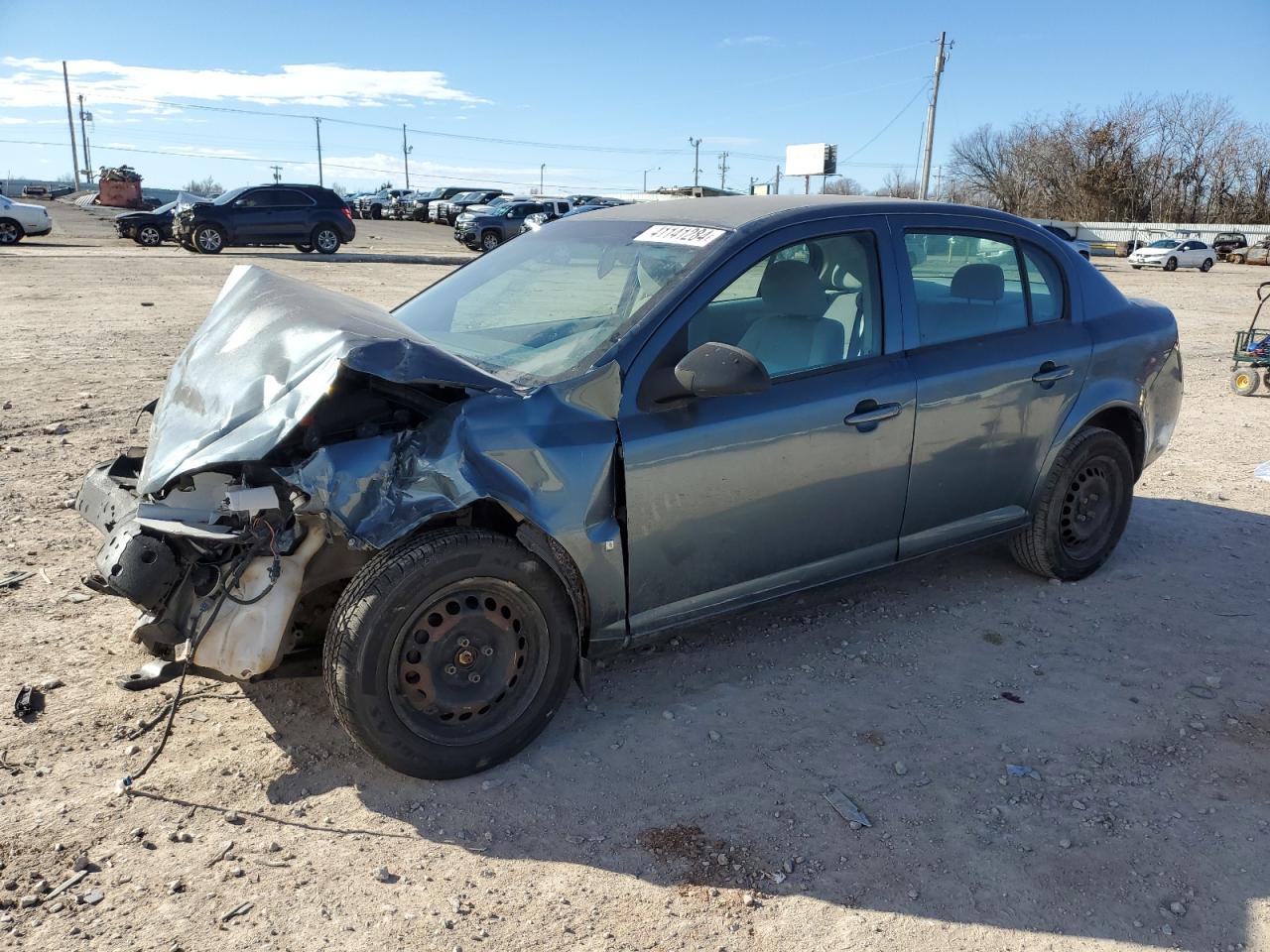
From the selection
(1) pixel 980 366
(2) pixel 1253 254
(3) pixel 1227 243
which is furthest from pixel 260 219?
(3) pixel 1227 243

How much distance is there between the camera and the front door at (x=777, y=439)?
3.33 m

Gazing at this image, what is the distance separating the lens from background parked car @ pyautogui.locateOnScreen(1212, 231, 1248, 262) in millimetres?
46438

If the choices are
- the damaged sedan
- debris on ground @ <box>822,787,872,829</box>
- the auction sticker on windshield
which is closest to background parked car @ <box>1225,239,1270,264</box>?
the damaged sedan

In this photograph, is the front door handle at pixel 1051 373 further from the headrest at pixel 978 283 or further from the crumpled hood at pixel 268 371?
the crumpled hood at pixel 268 371

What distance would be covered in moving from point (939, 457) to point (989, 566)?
1.30 metres

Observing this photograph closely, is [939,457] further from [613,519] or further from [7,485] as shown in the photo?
[7,485]

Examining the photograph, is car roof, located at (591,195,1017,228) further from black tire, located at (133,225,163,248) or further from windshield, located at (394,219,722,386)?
black tire, located at (133,225,163,248)

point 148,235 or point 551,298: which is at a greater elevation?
point 551,298

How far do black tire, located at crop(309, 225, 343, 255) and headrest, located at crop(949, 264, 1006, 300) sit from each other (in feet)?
78.9

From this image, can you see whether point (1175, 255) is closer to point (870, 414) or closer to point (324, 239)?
point (324, 239)

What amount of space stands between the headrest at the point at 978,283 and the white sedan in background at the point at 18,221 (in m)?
27.9

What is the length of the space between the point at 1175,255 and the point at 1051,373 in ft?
125

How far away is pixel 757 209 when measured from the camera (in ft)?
12.8

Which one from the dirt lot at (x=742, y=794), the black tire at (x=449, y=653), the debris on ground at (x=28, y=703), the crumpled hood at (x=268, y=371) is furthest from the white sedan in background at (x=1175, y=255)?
the debris on ground at (x=28, y=703)
